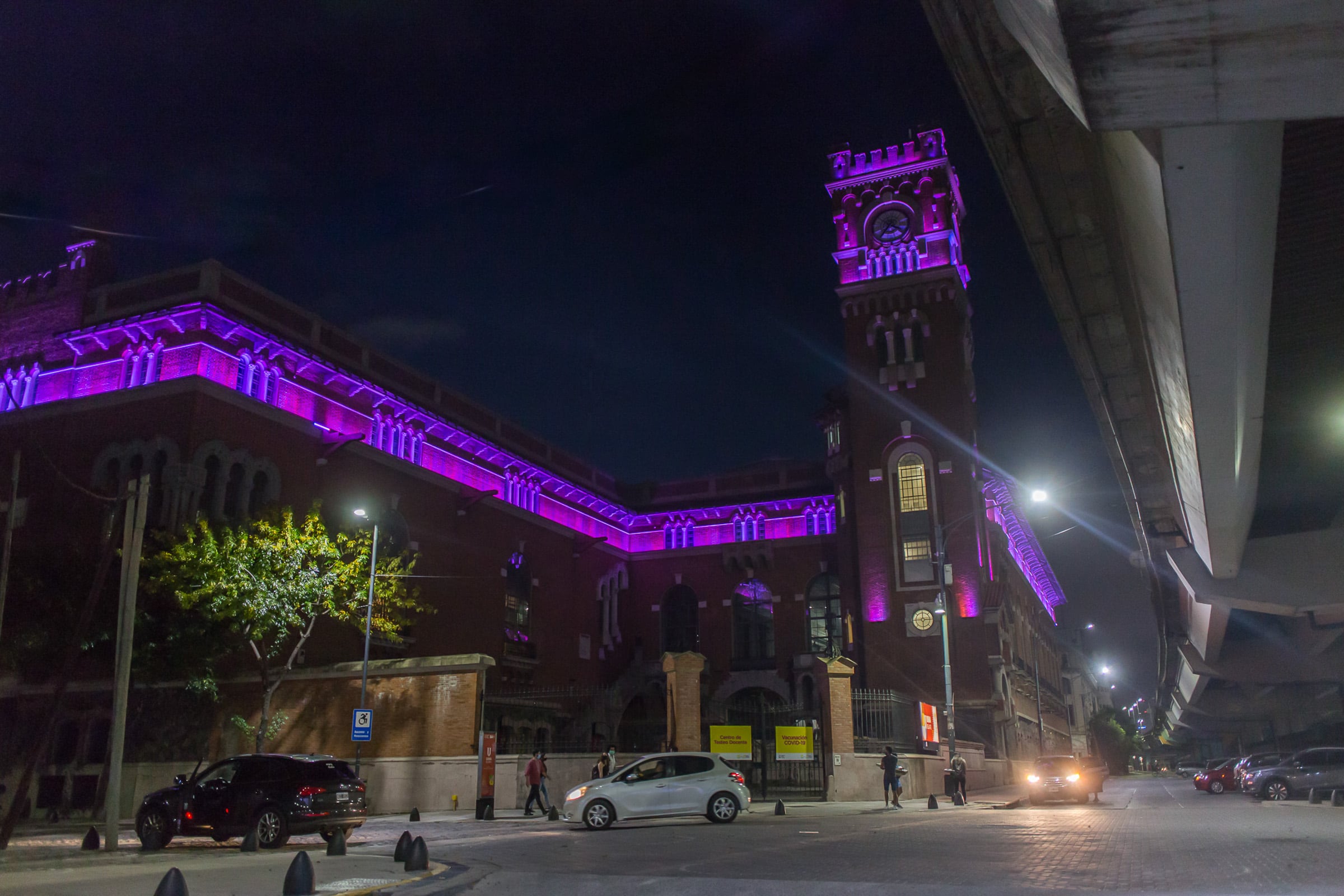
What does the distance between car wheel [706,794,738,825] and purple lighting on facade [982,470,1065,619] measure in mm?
32309

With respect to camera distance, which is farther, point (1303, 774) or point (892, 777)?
point (1303, 774)

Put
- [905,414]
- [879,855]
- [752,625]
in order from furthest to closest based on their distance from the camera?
[752,625], [905,414], [879,855]

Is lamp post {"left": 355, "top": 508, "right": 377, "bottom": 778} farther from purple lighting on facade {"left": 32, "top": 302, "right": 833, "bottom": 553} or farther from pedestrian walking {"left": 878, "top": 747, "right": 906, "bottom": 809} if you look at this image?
pedestrian walking {"left": 878, "top": 747, "right": 906, "bottom": 809}

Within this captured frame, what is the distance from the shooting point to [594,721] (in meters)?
46.5

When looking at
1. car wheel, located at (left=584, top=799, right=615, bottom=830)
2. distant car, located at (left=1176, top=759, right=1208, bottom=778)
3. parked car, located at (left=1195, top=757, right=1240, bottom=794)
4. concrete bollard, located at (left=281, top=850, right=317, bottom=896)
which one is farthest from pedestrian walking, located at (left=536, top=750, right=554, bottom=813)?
distant car, located at (left=1176, top=759, right=1208, bottom=778)

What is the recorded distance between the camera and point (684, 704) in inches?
1099

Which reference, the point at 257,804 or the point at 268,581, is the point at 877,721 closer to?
the point at 268,581

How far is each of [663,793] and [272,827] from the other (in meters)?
7.71

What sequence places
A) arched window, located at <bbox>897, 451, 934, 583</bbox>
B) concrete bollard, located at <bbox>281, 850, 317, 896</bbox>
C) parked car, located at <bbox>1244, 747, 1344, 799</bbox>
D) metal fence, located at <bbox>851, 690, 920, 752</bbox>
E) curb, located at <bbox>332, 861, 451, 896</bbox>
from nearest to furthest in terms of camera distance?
concrete bollard, located at <bbox>281, 850, 317, 896</bbox>, curb, located at <bbox>332, 861, 451, 896</bbox>, parked car, located at <bbox>1244, 747, 1344, 799</bbox>, metal fence, located at <bbox>851, 690, 920, 752</bbox>, arched window, located at <bbox>897, 451, 934, 583</bbox>

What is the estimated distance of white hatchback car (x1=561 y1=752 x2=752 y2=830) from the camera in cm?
1962

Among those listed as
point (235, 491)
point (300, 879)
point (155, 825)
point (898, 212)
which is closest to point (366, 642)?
point (235, 491)

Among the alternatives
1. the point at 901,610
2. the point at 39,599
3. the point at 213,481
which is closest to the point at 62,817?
the point at 39,599

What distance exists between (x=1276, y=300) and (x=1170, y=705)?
8395 cm

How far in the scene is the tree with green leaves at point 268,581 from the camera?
24.9 meters
